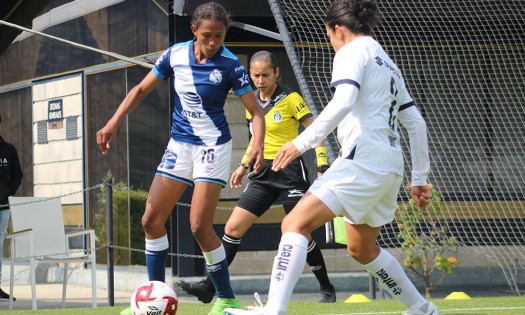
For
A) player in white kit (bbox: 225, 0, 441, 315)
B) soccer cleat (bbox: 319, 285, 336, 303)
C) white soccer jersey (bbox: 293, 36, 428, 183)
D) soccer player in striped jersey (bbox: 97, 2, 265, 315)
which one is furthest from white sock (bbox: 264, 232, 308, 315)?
soccer cleat (bbox: 319, 285, 336, 303)

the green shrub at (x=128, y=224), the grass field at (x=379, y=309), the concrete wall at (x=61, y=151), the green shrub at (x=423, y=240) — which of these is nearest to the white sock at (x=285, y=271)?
the grass field at (x=379, y=309)

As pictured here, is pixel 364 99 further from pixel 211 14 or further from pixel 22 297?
pixel 22 297

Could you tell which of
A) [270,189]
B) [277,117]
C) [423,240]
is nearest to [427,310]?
[270,189]

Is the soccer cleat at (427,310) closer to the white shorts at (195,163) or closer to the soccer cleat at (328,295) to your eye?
the white shorts at (195,163)

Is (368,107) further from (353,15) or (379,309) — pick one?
(379,309)

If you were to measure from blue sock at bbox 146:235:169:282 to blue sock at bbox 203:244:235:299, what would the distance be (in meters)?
0.30

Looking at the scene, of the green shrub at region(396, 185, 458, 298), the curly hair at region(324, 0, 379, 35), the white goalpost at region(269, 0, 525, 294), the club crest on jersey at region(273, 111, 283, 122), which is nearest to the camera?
the curly hair at region(324, 0, 379, 35)

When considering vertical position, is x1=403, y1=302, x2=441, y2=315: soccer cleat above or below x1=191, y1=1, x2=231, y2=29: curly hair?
below

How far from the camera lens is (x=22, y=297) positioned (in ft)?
43.7

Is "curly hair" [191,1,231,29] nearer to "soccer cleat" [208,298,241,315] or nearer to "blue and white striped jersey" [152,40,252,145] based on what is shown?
"blue and white striped jersey" [152,40,252,145]

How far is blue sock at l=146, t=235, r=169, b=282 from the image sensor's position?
7355 millimetres

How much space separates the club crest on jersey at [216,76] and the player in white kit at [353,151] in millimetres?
1366

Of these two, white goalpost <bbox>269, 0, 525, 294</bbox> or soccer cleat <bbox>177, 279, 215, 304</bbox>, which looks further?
white goalpost <bbox>269, 0, 525, 294</bbox>

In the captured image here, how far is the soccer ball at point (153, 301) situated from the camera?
655 cm
